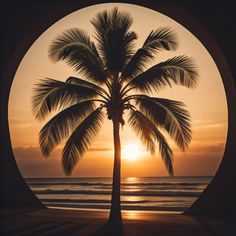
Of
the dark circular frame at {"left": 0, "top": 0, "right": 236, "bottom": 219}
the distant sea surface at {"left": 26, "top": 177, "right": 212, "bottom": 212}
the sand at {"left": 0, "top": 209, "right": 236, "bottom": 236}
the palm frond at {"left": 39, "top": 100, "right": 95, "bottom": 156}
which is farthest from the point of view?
the distant sea surface at {"left": 26, "top": 177, "right": 212, "bottom": 212}

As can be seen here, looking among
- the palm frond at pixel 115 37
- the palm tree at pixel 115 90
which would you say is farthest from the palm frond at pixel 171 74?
the palm frond at pixel 115 37

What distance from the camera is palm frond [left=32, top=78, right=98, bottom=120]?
8.09 meters

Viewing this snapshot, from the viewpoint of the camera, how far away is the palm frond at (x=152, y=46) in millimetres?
8102

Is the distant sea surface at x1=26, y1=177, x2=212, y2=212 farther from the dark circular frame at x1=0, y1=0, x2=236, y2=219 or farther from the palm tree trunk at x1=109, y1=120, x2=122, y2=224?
the palm tree trunk at x1=109, y1=120, x2=122, y2=224

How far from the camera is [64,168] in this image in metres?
8.01

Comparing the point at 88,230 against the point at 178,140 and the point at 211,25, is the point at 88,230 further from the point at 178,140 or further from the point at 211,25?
the point at 211,25

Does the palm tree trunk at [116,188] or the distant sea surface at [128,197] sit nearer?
the palm tree trunk at [116,188]

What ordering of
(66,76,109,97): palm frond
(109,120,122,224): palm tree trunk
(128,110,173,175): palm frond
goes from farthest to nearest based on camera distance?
(66,76,109,97): palm frond, (128,110,173,175): palm frond, (109,120,122,224): palm tree trunk

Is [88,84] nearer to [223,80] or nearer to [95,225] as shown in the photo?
[95,225]

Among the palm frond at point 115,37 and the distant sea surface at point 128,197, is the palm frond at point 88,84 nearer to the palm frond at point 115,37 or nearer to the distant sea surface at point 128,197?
the palm frond at point 115,37

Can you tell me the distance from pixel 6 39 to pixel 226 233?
23.6 ft

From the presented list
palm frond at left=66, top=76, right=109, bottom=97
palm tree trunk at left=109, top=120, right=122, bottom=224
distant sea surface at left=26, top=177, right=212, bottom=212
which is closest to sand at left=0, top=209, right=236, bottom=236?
palm tree trunk at left=109, top=120, right=122, bottom=224

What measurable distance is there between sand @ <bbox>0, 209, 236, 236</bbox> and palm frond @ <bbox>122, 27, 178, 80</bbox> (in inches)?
134

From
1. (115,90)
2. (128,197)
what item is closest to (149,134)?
(115,90)
